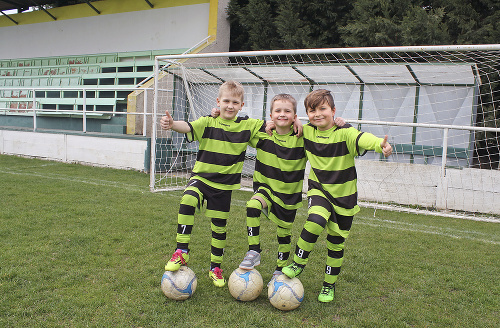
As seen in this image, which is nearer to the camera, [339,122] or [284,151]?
[339,122]

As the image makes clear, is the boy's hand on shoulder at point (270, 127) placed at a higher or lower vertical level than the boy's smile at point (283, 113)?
lower

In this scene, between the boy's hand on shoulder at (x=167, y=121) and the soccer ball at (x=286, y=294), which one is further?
the boy's hand on shoulder at (x=167, y=121)

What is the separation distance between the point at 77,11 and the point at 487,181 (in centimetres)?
1852

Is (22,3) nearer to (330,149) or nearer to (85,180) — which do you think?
(85,180)

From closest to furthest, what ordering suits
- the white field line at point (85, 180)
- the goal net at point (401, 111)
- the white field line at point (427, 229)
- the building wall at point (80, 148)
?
the white field line at point (427, 229) < the goal net at point (401, 111) < the white field line at point (85, 180) < the building wall at point (80, 148)

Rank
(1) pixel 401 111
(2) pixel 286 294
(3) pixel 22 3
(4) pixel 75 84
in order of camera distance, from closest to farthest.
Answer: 1. (2) pixel 286 294
2. (1) pixel 401 111
3. (4) pixel 75 84
4. (3) pixel 22 3

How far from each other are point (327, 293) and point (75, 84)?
567 inches

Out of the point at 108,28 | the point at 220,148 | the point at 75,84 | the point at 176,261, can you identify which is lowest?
the point at 176,261

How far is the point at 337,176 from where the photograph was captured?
2895 millimetres

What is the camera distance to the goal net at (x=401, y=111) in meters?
6.70

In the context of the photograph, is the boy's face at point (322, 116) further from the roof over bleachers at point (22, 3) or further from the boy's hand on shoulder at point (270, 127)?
the roof over bleachers at point (22, 3)

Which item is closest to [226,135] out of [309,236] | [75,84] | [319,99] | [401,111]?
[319,99]

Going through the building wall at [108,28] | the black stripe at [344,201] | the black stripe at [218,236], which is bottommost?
the black stripe at [218,236]

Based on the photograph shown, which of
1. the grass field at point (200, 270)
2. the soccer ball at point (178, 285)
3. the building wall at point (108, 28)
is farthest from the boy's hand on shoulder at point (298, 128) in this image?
the building wall at point (108, 28)
